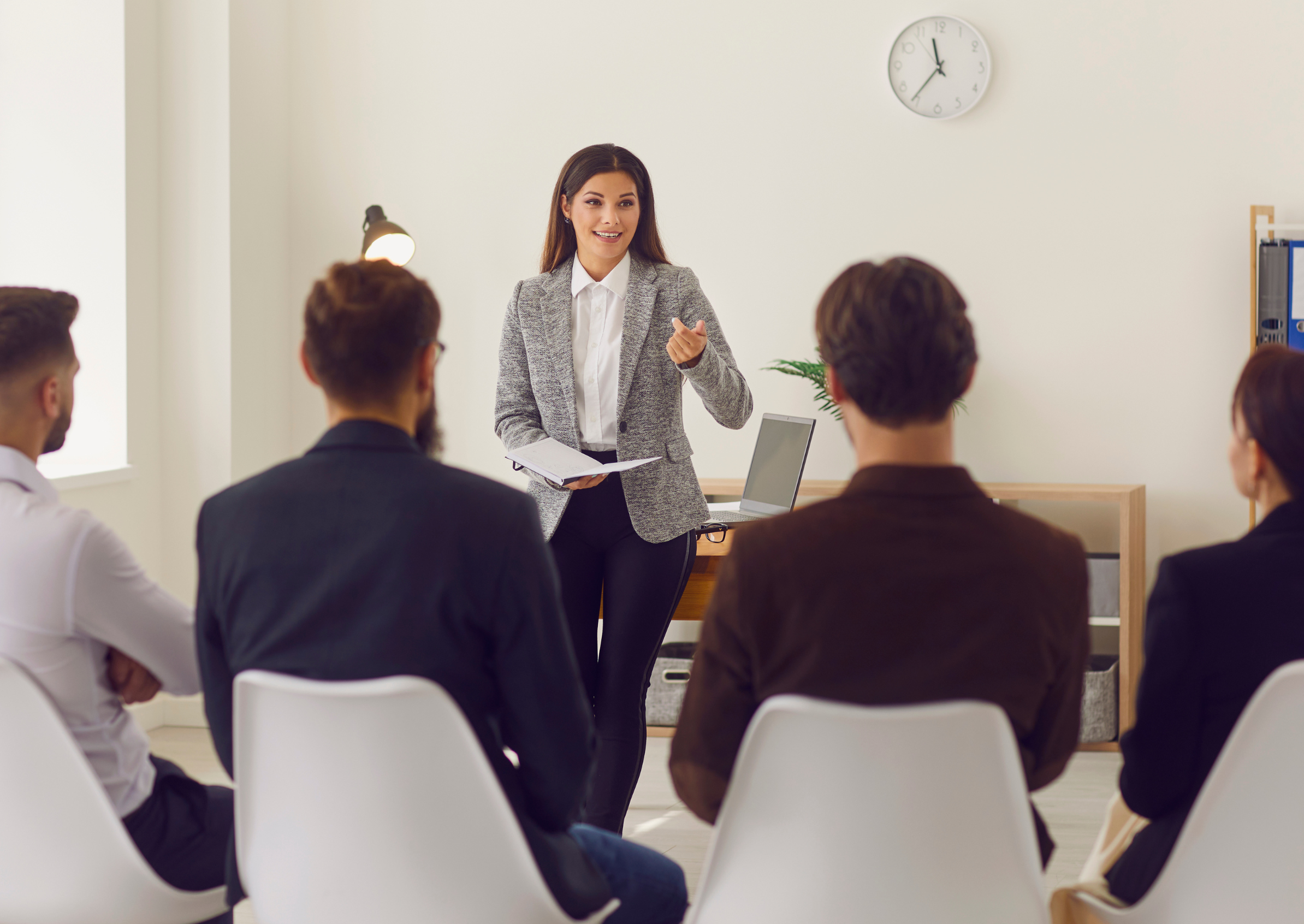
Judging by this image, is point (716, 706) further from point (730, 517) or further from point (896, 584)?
point (730, 517)

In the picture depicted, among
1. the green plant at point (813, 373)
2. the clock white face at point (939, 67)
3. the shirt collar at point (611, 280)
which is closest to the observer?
the shirt collar at point (611, 280)

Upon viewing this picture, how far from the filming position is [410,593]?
1.12 metres

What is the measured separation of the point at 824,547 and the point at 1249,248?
3230 mm

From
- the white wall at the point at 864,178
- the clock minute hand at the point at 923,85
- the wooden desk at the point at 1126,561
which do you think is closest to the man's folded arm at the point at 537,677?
the wooden desk at the point at 1126,561

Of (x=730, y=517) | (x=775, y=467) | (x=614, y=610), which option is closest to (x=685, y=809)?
(x=730, y=517)

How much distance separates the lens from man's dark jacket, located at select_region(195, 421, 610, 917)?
112 cm

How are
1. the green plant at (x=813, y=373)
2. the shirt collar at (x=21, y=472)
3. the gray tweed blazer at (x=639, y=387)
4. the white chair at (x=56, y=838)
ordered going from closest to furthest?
1. the white chair at (x=56, y=838)
2. the shirt collar at (x=21, y=472)
3. the gray tweed blazer at (x=639, y=387)
4. the green plant at (x=813, y=373)

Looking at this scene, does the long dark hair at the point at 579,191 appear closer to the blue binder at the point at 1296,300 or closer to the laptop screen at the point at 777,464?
the laptop screen at the point at 777,464

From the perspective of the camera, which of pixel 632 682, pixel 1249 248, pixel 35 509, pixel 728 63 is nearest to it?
pixel 35 509

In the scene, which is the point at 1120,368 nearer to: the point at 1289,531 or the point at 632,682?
the point at 632,682

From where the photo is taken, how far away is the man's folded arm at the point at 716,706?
110cm

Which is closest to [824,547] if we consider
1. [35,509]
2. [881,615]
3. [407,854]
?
[881,615]

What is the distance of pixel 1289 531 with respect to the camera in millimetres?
1194

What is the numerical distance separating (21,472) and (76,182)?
2546 millimetres
